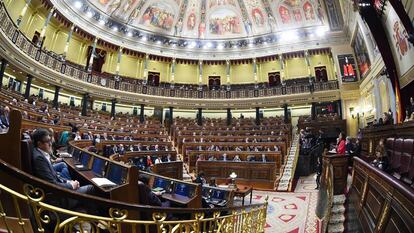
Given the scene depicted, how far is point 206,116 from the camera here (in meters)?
22.4

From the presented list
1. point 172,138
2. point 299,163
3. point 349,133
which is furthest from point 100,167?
point 349,133

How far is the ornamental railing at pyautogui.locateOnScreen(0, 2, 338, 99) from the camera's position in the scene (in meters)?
11.7

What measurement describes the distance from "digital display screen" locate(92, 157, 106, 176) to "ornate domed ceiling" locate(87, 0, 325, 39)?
16.2 meters

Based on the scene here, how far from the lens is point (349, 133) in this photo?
15.9 m

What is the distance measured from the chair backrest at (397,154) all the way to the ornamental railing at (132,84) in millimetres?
13307

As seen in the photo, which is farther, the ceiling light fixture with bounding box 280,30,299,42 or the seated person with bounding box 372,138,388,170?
the ceiling light fixture with bounding box 280,30,299,42

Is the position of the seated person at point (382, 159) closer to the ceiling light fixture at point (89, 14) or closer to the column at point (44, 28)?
the column at point (44, 28)

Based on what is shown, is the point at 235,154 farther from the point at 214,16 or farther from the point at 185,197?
the point at 214,16

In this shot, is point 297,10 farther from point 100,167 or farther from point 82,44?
point 100,167

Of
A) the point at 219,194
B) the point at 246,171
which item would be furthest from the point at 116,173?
the point at 246,171

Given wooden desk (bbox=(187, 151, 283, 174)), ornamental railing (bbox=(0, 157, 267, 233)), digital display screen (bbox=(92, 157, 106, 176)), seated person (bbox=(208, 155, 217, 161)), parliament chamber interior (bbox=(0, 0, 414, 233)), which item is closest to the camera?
ornamental railing (bbox=(0, 157, 267, 233))

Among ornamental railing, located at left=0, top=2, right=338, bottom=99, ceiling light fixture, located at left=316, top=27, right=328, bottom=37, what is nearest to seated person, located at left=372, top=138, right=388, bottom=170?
ornamental railing, located at left=0, top=2, right=338, bottom=99

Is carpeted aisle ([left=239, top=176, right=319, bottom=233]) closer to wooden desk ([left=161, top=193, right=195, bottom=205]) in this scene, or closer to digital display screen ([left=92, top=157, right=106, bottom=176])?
wooden desk ([left=161, top=193, right=195, bottom=205])

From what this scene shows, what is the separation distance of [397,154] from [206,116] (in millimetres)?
18572
